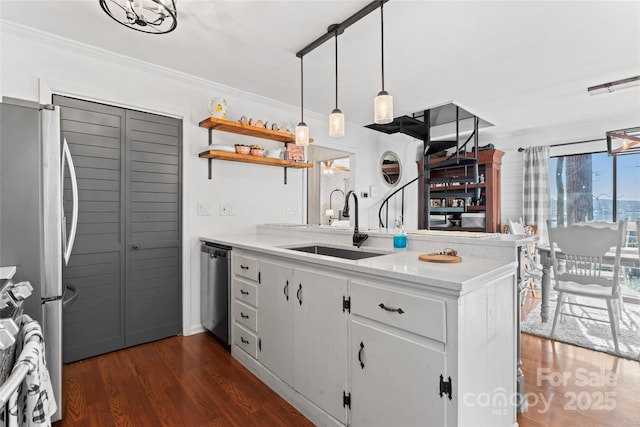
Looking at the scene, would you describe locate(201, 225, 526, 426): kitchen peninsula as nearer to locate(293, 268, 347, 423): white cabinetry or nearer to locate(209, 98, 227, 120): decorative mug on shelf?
locate(293, 268, 347, 423): white cabinetry

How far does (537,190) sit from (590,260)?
2316 mm

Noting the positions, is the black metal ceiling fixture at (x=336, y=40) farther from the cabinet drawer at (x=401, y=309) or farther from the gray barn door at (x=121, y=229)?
the gray barn door at (x=121, y=229)

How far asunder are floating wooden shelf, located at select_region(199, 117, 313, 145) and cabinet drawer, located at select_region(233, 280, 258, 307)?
4.91ft

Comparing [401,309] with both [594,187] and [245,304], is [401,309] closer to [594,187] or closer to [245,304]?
[245,304]

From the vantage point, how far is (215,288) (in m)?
2.74

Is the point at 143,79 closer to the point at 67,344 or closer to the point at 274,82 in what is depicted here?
the point at 274,82

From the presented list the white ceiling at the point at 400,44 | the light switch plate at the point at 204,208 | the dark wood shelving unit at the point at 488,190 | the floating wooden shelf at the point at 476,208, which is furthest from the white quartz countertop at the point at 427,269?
the floating wooden shelf at the point at 476,208

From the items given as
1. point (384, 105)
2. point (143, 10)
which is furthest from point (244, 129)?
point (384, 105)

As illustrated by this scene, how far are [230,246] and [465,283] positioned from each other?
1916 mm

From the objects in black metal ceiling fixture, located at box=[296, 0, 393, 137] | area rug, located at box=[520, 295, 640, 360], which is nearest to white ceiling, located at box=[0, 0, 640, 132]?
black metal ceiling fixture, located at box=[296, 0, 393, 137]

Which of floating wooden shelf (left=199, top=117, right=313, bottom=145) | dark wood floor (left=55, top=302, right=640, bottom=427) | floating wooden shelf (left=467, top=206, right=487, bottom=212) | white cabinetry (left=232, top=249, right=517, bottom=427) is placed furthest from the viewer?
floating wooden shelf (left=467, top=206, right=487, bottom=212)

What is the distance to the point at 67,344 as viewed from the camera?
92.7 inches

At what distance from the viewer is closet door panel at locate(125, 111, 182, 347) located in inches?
104

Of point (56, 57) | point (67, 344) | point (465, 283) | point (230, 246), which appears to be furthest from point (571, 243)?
point (56, 57)
